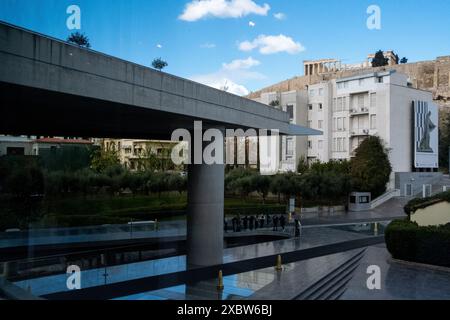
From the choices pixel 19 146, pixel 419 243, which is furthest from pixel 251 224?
pixel 19 146

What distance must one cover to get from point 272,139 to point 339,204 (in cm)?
1841

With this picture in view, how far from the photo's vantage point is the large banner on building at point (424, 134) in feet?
155

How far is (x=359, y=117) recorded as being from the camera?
161 feet

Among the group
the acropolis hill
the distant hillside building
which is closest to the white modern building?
the acropolis hill

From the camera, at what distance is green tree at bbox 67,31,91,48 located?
11.1 m

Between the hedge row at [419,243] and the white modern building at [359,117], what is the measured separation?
99.4ft

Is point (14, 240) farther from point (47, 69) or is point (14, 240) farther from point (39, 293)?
point (47, 69)

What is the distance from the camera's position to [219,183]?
51.6 ft

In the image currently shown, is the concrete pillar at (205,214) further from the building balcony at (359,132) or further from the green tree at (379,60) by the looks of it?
the green tree at (379,60)

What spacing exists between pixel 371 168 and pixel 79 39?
34.8 m

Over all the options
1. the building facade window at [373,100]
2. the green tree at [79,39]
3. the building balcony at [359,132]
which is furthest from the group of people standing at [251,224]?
the building facade window at [373,100]

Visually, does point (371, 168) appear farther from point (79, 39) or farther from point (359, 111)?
point (79, 39)

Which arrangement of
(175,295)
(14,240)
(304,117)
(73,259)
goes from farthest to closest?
(304,117), (14,240), (73,259), (175,295)

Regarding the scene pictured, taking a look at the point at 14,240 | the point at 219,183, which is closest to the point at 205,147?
the point at 219,183
